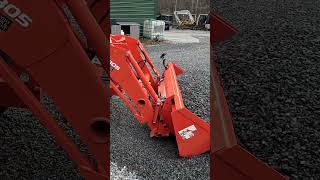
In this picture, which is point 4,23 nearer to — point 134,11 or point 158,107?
point 158,107

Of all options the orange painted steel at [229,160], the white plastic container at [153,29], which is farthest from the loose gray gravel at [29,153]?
the white plastic container at [153,29]

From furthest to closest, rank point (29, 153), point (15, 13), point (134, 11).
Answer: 1. point (134, 11)
2. point (29, 153)
3. point (15, 13)

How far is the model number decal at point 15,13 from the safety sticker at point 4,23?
0.7 inches

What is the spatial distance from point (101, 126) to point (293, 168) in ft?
3.29

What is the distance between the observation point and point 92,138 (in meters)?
1.24

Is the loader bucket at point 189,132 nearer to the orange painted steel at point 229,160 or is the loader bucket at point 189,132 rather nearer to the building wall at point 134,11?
the orange painted steel at point 229,160

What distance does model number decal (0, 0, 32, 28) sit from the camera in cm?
106

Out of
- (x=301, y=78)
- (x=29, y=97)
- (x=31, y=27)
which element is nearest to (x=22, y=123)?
(x=29, y=97)

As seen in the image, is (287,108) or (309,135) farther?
(287,108)

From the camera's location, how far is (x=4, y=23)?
108cm

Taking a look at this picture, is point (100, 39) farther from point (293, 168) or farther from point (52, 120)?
point (293, 168)

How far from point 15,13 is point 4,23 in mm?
55

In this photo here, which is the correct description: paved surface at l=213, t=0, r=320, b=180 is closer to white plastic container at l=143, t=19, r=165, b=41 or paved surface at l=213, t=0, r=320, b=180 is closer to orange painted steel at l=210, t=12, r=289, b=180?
orange painted steel at l=210, t=12, r=289, b=180

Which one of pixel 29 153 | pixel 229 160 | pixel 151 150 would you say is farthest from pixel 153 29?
pixel 229 160
